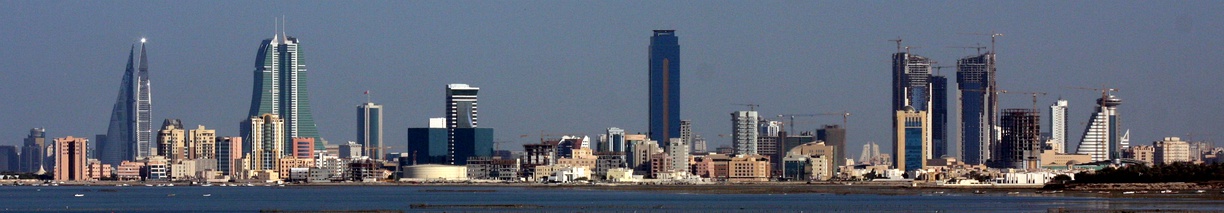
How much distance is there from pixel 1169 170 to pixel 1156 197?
121ft

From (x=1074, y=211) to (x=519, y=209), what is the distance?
111 feet

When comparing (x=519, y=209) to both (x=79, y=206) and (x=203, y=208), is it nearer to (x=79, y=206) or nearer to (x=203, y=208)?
(x=203, y=208)

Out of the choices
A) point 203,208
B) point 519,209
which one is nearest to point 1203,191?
point 519,209

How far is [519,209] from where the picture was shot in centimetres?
12106

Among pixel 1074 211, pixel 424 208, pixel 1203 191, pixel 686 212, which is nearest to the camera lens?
pixel 1074 211

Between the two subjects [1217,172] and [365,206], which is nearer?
[365,206]

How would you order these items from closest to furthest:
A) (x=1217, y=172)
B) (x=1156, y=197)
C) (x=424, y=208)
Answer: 1. (x=424, y=208)
2. (x=1156, y=197)
3. (x=1217, y=172)

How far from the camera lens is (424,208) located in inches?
4985

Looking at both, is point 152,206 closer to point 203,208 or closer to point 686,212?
point 203,208

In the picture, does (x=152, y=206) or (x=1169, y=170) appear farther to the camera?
(x=1169, y=170)

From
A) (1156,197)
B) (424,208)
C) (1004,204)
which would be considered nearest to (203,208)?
(424,208)

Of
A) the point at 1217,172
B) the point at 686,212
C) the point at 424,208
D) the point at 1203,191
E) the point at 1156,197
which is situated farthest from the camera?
the point at 1217,172

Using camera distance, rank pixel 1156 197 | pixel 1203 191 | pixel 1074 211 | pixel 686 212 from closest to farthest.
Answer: pixel 1074 211, pixel 686 212, pixel 1156 197, pixel 1203 191

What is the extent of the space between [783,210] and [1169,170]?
67.4 metres
